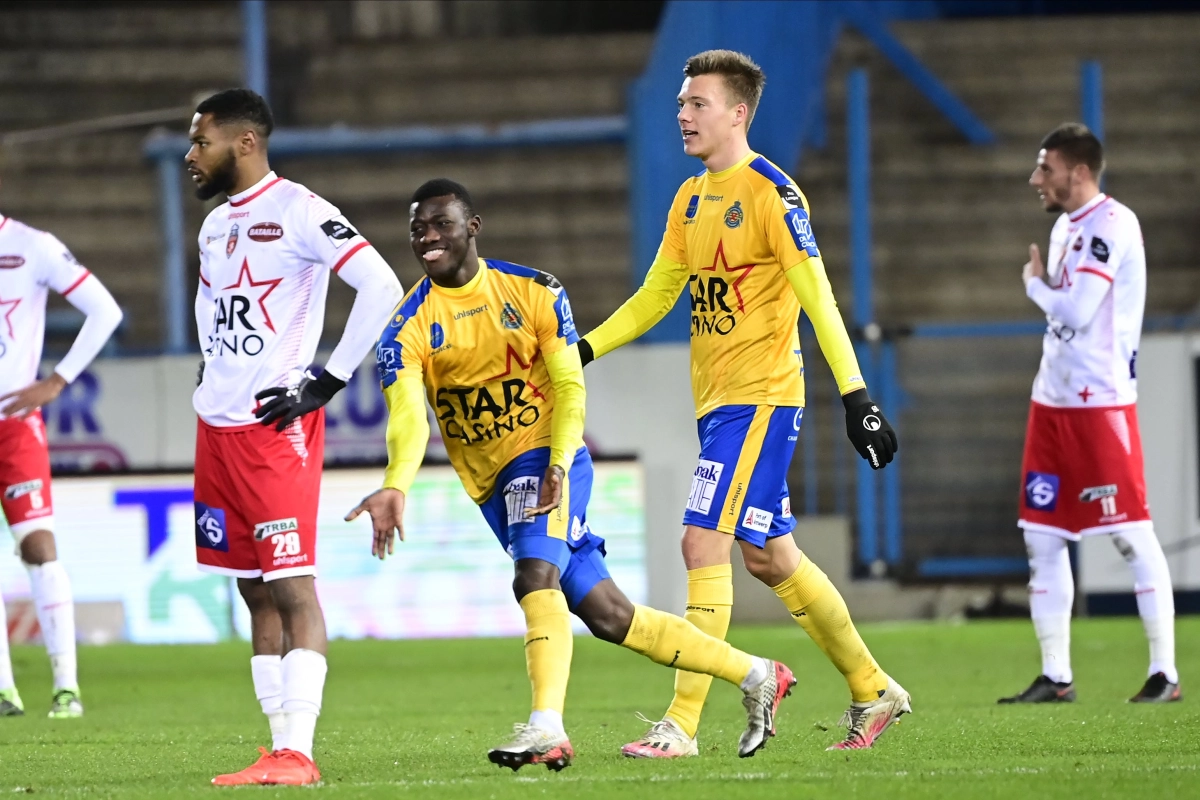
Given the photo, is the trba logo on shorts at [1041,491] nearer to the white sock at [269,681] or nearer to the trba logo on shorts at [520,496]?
the trba logo on shorts at [520,496]

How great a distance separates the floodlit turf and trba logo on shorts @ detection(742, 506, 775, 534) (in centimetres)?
72

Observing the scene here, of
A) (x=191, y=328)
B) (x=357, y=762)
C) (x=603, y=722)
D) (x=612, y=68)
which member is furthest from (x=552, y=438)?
(x=612, y=68)

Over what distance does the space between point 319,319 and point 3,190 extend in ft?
51.3

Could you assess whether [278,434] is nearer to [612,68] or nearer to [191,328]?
[191,328]

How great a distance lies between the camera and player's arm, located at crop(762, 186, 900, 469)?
5449 mm

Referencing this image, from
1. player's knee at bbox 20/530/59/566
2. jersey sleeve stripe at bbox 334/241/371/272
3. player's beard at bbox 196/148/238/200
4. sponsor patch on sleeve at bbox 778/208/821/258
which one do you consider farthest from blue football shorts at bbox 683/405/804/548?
player's knee at bbox 20/530/59/566

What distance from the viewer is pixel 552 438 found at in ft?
18.0

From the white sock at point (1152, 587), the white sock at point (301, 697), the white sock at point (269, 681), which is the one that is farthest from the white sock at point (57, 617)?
the white sock at point (1152, 587)

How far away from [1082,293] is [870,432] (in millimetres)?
2792

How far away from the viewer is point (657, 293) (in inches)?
243

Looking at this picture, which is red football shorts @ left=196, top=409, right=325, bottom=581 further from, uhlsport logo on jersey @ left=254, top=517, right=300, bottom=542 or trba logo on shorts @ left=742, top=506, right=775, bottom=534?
trba logo on shorts @ left=742, top=506, right=775, bottom=534

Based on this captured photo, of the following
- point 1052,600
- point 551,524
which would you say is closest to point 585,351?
point 551,524

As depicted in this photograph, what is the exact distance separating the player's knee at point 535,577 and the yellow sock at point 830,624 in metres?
0.87

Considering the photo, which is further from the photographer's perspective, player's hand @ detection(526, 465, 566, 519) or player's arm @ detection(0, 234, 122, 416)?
player's arm @ detection(0, 234, 122, 416)
